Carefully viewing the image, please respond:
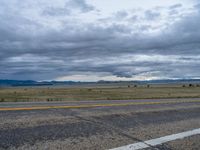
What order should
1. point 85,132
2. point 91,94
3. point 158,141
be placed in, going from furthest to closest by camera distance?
point 91,94 → point 85,132 → point 158,141

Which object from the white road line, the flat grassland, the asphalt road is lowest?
the flat grassland

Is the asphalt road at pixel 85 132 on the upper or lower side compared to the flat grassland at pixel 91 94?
upper

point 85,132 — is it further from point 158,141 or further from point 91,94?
point 91,94

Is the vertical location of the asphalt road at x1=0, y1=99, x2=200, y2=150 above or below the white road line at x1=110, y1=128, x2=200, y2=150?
above

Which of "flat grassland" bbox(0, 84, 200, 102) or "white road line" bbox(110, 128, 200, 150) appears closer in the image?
"white road line" bbox(110, 128, 200, 150)

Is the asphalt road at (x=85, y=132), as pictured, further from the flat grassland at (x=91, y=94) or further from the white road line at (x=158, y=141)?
the flat grassland at (x=91, y=94)

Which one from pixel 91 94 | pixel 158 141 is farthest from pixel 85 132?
pixel 91 94

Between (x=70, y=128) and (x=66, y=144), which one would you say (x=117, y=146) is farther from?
(x=70, y=128)

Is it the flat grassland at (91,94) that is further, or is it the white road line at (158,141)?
the flat grassland at (91,94)

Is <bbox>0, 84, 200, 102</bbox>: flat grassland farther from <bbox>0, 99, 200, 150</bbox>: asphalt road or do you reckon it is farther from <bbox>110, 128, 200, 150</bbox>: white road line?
<bbox>110, 128, 200, 150</bbox>: white road line

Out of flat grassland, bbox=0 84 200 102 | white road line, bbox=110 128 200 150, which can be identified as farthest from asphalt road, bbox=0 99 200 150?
flat grassland, bbox=0 84 200 102

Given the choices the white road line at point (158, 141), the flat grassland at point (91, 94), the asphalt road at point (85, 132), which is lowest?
the flat grassland at point (91, 94)

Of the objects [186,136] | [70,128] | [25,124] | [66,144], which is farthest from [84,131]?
[186,136]

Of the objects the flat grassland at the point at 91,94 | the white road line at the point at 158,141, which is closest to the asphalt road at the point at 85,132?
the white road line at the point at 158,141
